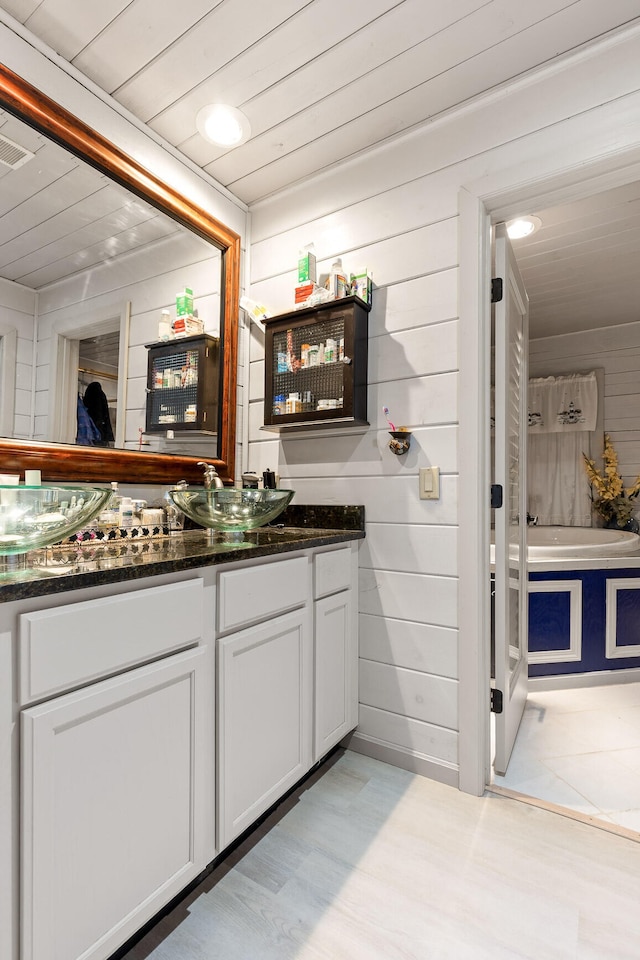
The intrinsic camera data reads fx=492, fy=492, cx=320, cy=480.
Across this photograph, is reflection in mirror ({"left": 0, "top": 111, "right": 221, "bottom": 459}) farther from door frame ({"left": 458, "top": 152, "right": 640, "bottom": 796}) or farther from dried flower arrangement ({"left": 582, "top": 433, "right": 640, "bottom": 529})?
dried flower arrangement ({"left": 582, "top": 433, "right": 640, "bottom": 529})

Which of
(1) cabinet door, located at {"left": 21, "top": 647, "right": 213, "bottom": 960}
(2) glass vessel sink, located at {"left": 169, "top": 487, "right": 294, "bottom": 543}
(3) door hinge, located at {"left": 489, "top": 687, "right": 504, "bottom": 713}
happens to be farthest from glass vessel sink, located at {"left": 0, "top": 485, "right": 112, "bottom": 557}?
(3) door hinge, located at {"left": 489, "top": 687, "right": 504, "bottom": 713}

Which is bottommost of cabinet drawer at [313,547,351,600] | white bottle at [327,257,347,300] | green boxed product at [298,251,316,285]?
cabinet drawer at [313,547,351,600]

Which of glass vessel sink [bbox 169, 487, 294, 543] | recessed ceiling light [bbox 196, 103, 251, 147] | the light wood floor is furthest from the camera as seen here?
recessed ceiling light [bbox 196, 103, 251, 147]

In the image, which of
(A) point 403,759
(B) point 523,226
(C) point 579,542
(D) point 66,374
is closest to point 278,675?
(A) point 403,759

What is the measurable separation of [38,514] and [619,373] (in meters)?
4.23

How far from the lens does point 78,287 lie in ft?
5.21

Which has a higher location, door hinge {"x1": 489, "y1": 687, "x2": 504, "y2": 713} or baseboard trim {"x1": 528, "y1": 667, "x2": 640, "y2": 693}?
door hinge {"x1": 489, "y1": 687, "x2": 504, "y2": 713}

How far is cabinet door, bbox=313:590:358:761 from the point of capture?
1660 mm

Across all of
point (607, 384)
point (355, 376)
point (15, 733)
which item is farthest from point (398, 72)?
point (607, 384)

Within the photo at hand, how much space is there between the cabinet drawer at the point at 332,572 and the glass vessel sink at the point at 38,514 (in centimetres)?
81

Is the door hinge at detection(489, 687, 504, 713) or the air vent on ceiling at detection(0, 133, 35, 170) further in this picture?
the door hinge at detection(489, 687, 504, 713)

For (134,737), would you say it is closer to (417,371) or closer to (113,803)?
(113,803)

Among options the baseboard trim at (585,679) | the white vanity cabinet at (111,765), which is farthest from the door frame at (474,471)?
the baseboard trim at (585,679)

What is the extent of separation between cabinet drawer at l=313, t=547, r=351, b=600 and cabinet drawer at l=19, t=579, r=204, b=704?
0.56 metres
